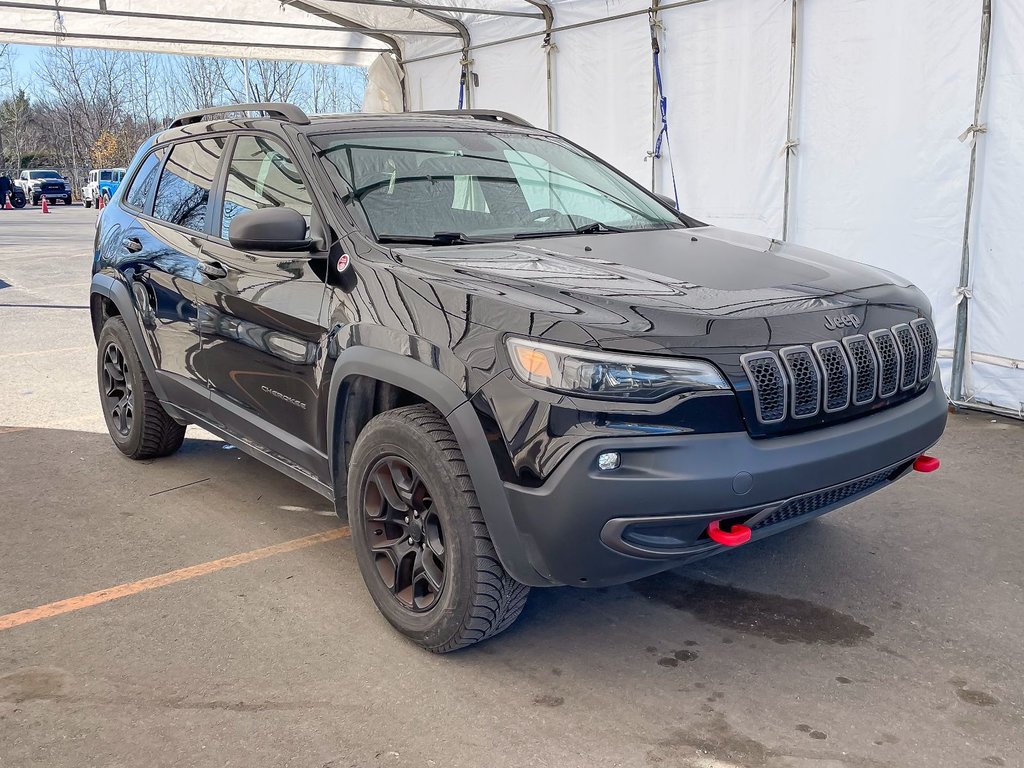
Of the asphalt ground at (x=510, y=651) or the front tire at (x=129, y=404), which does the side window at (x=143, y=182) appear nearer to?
the front tire at (x=129, y=404)

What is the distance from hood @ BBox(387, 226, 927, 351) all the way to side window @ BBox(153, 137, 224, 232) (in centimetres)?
148

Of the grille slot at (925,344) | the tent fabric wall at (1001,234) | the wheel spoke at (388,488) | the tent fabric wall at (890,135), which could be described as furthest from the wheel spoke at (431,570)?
the tent fabric wall at (890,135)

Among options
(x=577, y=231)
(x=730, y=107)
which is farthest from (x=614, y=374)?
(x=730, y=107)

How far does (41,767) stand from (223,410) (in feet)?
5.99

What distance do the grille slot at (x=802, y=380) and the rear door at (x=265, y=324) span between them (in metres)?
1.60

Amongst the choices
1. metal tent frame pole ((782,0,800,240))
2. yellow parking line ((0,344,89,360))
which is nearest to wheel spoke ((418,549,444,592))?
metal tent frame pole ((782,0,800,240))

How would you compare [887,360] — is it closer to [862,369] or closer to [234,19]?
[862,369]

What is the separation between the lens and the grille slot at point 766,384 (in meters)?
2.72

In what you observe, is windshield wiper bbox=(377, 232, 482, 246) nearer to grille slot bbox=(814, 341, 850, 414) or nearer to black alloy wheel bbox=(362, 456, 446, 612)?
black alloy wheel bbox=(362, 456, 446, 612)

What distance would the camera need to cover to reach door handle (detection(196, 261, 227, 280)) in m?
4.02

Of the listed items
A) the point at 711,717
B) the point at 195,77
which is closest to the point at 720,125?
the point at 711,717

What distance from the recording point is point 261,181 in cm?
394

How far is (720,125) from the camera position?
7.96 meters

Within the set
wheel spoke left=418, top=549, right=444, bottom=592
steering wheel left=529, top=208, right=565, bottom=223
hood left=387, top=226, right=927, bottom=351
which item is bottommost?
wheel spoke left=418, top=549, right=444, bottom=592
